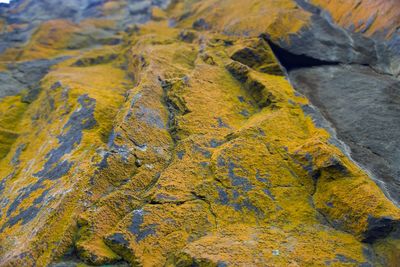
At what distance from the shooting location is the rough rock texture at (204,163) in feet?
26.5

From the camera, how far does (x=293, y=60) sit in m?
17.6

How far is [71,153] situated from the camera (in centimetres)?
1109

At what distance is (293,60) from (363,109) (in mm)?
5111

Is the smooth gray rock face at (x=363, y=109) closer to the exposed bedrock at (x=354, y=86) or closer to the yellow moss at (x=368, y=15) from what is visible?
the exposed bedrock at (x=354, y=86)

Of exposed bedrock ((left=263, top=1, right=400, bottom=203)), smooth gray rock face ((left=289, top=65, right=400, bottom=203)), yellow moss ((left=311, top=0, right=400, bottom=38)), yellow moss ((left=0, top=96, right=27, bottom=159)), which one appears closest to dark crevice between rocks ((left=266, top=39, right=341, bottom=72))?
exposed bedrock ((left=263, top=1, right=400, bottom=203))

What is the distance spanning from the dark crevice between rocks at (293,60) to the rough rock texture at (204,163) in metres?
0.05

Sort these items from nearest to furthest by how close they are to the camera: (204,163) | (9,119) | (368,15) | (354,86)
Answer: (204,163), (354,86), (9,119), (368,15)

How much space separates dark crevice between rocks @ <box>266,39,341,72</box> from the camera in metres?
17.3

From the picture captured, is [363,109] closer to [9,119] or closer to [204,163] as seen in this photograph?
[204,163]

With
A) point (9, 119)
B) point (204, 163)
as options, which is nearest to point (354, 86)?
point (204, 163)

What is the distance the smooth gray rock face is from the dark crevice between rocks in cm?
34

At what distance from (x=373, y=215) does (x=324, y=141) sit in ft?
10.1

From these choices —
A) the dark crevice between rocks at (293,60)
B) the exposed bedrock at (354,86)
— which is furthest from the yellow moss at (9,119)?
the dark crevice between rocks at (293,60)

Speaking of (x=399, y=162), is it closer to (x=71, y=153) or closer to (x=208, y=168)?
(x=208, y=168)
